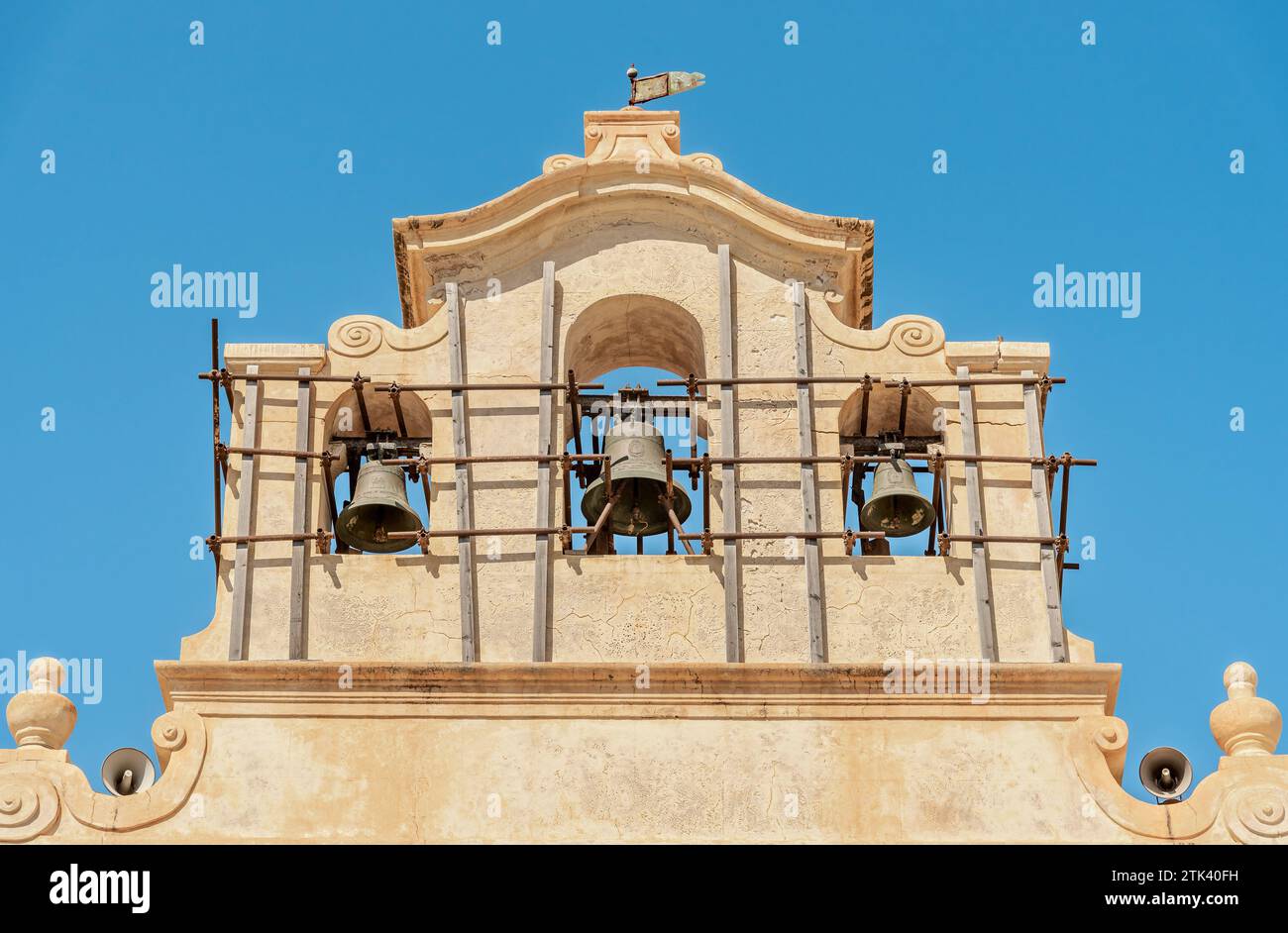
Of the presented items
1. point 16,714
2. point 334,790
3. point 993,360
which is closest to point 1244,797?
point 993,360

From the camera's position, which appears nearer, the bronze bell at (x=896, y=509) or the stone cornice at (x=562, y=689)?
the stone cornice at (x=562, y=689)

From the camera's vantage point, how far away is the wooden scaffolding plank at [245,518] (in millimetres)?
21000

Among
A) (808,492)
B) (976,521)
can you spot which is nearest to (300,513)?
(808,492)

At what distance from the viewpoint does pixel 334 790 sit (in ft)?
66.4

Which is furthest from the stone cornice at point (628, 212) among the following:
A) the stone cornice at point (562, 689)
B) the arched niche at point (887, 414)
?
the stone cornice at point (562, 689)

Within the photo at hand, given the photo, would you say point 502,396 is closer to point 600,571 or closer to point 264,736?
point 600,571

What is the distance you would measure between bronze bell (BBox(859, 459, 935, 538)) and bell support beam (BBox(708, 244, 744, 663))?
3.46 ft

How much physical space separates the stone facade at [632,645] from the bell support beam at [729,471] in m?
0.06

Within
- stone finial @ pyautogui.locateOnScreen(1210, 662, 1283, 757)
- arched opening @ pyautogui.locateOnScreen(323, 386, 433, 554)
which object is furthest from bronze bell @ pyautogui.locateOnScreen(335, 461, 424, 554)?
stone finial @ pyautogui.locateOnScreen(1210, 662, 1283, 757)

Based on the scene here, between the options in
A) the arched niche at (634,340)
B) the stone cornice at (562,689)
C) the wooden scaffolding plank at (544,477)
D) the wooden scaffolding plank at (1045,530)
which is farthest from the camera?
the arched niche at (634,340)

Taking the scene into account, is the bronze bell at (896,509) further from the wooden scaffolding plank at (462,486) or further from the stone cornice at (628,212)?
the wooden scaffolding plank at (462,486)
